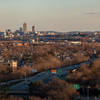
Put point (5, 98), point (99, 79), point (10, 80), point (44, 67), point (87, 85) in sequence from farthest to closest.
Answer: point (44, 67) → point (10, 80) → point (99, 79) → point (87, 85) → point (5, 98)

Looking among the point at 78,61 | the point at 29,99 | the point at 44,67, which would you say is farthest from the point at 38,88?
the point at 78,61

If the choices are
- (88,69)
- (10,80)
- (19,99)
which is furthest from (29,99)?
(88,69)

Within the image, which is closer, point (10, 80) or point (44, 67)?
point (10, 80)

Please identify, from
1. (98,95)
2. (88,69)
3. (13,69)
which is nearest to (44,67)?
(13,69)

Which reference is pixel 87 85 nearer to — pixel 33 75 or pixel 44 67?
pixel 33 75

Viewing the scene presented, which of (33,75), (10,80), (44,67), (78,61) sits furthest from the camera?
(78,61)

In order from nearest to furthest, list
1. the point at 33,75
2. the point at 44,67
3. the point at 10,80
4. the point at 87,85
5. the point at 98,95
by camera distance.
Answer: the point at 98,95, the point at 87,85, the point at 10,80, the point at 33,75, the point at 44,67

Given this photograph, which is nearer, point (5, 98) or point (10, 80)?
point (5, 98)

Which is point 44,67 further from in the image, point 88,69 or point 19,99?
point 19,99

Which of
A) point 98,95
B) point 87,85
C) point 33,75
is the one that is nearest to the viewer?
point 98,95
